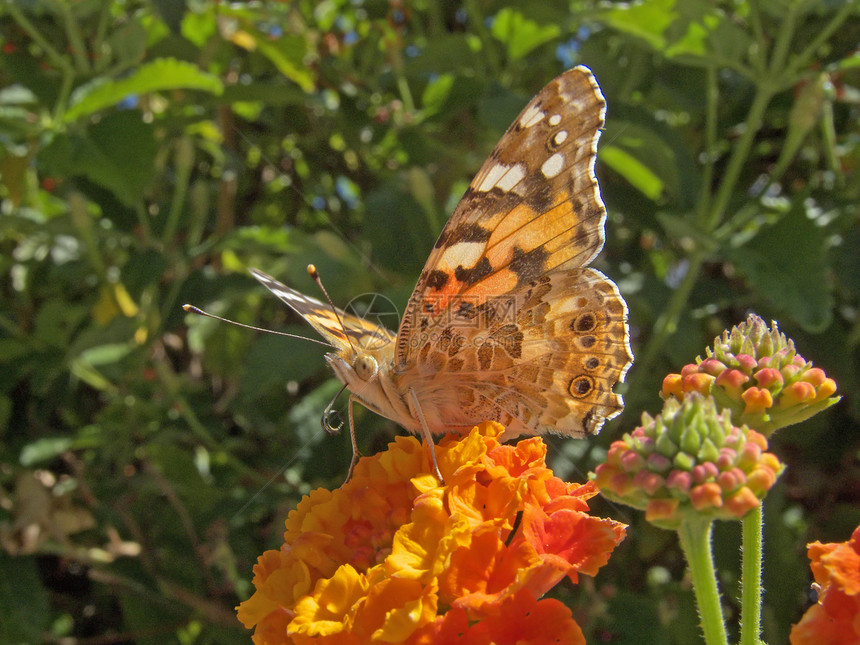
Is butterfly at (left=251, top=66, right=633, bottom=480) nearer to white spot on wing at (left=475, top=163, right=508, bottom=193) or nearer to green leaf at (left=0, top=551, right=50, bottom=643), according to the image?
white spot on wing at (left=475, top=163, right=508, bottom=193)

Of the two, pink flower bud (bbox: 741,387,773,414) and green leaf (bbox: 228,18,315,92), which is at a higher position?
green leaf (bbox: 228,18,315,92)

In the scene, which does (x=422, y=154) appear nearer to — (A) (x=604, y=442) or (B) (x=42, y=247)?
(A) (x=604, y=442)

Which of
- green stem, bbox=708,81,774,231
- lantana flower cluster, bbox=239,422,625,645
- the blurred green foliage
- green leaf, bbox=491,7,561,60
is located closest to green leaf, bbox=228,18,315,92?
the blurred green foliage

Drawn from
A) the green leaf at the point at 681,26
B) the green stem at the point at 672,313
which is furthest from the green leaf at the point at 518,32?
the green stem at the point at 672,313

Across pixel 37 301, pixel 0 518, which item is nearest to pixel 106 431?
pixel 0 518

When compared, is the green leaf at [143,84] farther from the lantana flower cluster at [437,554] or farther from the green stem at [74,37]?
the lantana flower cluster at [437,554]
